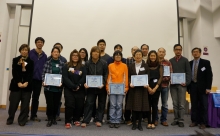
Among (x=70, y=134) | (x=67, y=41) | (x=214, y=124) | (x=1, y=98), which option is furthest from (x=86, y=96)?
(x=1, y=98)

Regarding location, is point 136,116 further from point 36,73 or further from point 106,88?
point 36,73

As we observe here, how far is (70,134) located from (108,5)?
3504 millimetres

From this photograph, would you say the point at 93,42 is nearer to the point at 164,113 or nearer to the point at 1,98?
the point at 164,113

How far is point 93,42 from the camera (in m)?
4.50

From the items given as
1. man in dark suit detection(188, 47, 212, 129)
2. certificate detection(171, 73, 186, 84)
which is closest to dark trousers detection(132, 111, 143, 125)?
certificate detection(171, 73, 186, 84)

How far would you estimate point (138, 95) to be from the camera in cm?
295

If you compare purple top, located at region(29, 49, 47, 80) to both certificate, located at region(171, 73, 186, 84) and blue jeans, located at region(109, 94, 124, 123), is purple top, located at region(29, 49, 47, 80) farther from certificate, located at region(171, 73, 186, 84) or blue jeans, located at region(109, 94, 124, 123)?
certificate, located at region(171, 73, 186, 84)

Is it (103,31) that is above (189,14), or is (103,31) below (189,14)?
below

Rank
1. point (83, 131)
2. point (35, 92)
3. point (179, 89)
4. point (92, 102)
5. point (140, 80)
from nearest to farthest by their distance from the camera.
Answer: point (83, 131)
point (140, 80)
point (92, 102)
point (179, 89)
point (35, 92)

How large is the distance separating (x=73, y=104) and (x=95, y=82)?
591 millimetres

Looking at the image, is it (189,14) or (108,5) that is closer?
(108,5)

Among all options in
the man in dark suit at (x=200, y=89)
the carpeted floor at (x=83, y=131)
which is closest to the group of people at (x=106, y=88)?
the man in dark suit at (x=200, y=89)

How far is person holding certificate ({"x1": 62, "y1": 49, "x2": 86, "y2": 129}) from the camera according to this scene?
2986mm

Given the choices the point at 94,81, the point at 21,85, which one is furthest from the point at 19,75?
the point at 94,81
